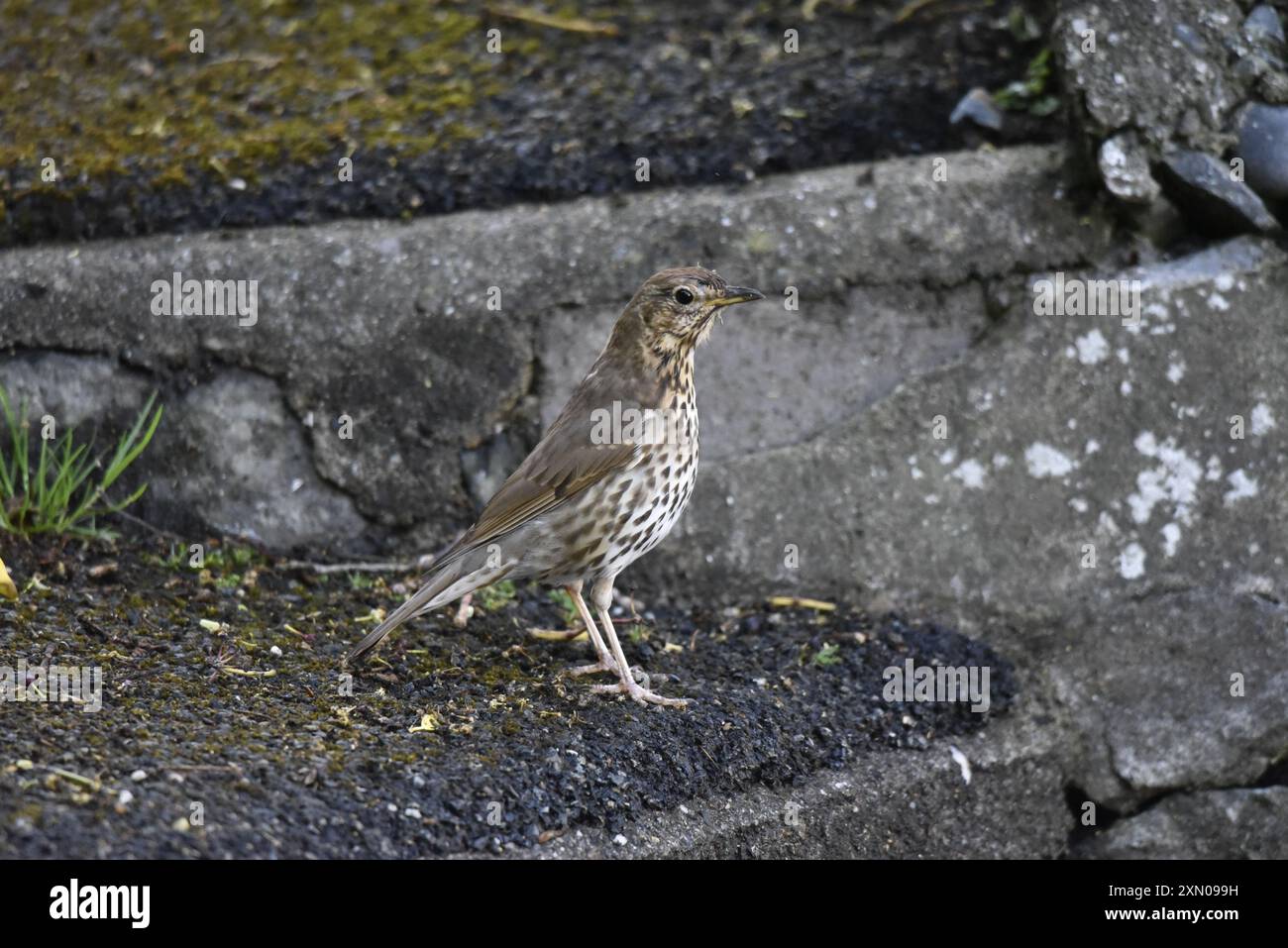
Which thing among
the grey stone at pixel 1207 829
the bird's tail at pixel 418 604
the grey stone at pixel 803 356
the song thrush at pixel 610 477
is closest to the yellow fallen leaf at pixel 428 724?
the bird's tail at pixel 418 604

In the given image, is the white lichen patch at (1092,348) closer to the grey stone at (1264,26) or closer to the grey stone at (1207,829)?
the grey stone at (1264,26)

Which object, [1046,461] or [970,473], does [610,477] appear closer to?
[970,473]

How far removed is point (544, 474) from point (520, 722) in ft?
2.89

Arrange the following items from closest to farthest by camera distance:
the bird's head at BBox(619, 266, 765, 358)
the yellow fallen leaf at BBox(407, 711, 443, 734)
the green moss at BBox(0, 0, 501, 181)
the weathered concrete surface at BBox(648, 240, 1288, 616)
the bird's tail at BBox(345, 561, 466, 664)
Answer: the yellow fallen leaf at BBox(407, 711, 443, 734) → the bird's tail at BBox(345, 561, 466, 664) → the bird's head at BBox(619, 266, 765, 358) → the weathered concrete surface at BBox(648, 240, 1288, 616) → the green moss at BBox(0, 0, 501, 181)

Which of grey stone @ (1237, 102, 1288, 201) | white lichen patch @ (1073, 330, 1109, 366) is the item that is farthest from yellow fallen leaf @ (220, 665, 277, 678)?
grey stone @ (1237, 102, 1288, 201)

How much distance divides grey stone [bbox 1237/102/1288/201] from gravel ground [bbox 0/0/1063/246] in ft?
2.22

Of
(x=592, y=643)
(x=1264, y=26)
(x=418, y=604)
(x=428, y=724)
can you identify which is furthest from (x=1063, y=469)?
(x=428, y=724)

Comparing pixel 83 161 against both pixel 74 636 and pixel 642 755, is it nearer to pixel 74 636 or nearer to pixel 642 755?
pixel 74 636

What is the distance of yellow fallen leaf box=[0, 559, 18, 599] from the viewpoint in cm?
461

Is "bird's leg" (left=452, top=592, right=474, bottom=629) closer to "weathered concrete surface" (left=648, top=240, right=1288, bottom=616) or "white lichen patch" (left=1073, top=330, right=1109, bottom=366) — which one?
"weathered concrete surface" (left=648, top=240, right=1288, bottom=616)

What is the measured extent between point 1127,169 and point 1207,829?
2.27 metres

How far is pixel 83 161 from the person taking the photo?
592 centimetres

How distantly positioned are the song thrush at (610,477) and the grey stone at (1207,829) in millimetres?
1819

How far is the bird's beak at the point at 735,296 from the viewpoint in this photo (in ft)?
15.8
